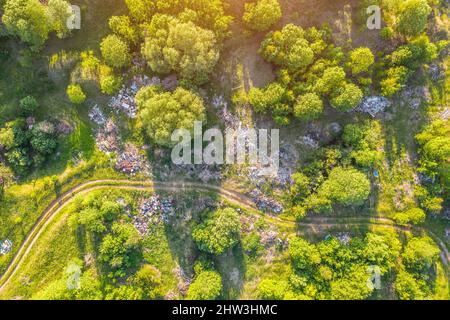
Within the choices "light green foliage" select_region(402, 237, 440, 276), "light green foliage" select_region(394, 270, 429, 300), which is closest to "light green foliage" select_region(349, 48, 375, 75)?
"light green foliage" select_region(402, 237, 440, 276)

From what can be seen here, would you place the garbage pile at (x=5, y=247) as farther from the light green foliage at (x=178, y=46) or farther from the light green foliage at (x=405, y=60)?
the light green foliage at (x=405, y=60)

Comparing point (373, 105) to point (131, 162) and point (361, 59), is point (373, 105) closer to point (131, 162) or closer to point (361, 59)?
point (361, 59)

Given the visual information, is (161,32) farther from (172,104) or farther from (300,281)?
(300,281)

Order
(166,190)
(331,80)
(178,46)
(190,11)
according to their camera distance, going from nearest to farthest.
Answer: (178,46), (190,11), (331,80), (166,190)

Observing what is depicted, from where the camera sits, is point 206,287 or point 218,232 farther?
point 218,232

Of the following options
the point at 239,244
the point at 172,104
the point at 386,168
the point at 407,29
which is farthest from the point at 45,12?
the point at 386,168

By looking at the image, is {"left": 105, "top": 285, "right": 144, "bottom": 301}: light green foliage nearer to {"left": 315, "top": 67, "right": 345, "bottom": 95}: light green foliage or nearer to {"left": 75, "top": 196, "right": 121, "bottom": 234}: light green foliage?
{"left": 75, "top": 196, "right": 121, "bottom": 234}: light green foliage

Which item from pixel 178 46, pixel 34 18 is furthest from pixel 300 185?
pixel 34 18
